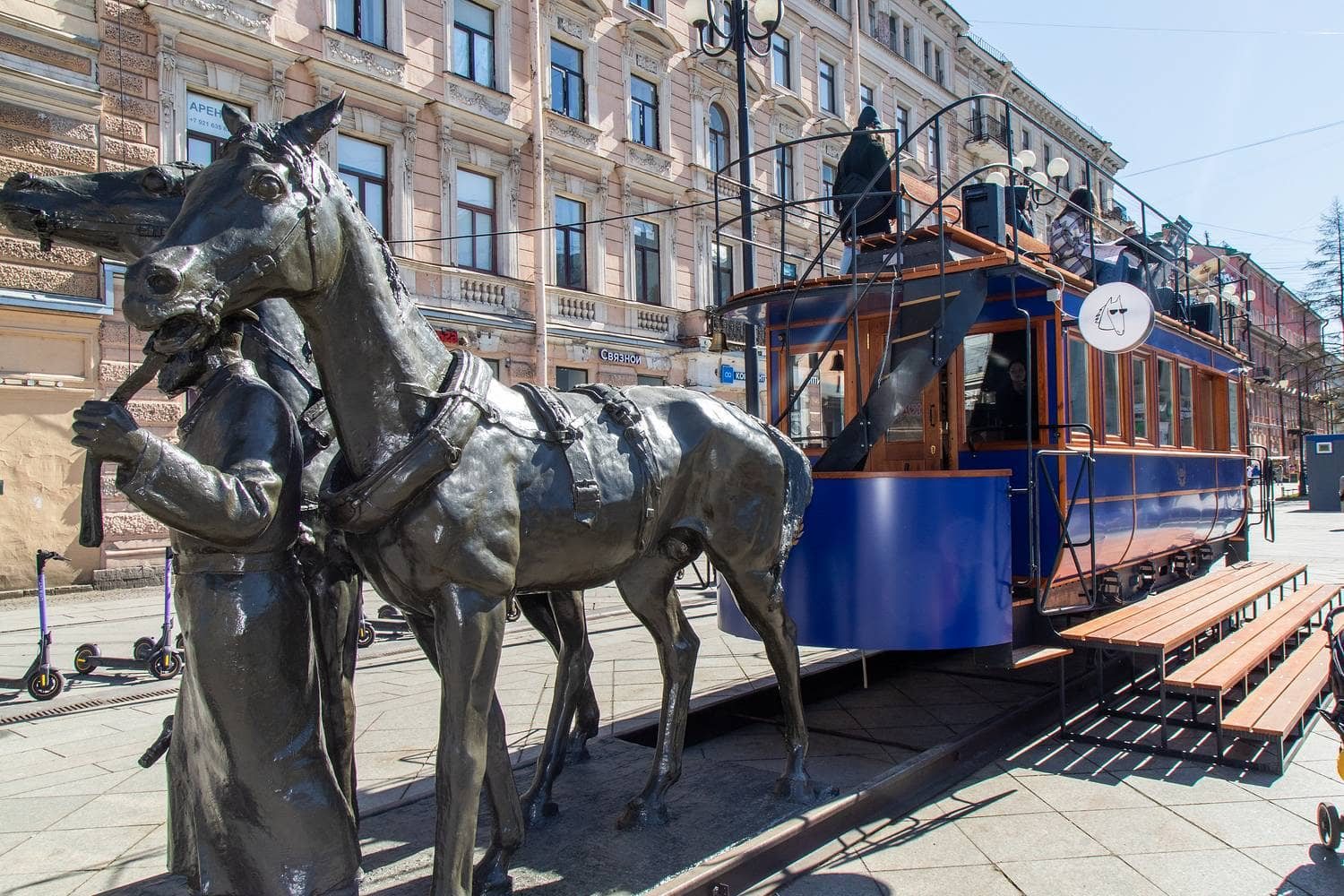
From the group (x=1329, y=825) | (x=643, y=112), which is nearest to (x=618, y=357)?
(x=643, y=112)

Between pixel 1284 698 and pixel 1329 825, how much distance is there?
1.64m

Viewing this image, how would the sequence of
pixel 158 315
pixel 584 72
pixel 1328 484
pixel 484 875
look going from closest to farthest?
pixel 158 315, pixel 484 875, pixel 584 72, pixel 1328 484

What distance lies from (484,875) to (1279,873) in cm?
306

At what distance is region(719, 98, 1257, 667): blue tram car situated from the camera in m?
4.56

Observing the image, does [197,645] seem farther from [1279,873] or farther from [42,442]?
[42,442]

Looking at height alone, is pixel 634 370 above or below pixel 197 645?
above

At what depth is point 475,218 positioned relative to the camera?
17.0 meters

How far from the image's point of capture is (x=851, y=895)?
3.33 metres

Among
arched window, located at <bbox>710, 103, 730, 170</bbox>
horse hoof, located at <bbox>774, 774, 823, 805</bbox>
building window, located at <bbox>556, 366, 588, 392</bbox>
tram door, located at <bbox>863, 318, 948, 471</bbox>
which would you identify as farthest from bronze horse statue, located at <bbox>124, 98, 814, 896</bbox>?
arched window, located at <bbox>710, 103, 730, 170</bbox>

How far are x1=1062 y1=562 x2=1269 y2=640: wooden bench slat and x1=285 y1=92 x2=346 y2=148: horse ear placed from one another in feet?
14.8

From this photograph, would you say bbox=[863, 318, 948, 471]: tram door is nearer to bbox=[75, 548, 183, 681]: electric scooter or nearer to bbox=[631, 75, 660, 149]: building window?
bbox=[75, 548, 183, 681]: electric scooter

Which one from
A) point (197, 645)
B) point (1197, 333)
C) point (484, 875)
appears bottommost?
point (484, 875)

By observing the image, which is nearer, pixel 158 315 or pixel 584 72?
pixel 158 315

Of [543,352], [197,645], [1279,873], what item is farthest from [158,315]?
[543,352]
